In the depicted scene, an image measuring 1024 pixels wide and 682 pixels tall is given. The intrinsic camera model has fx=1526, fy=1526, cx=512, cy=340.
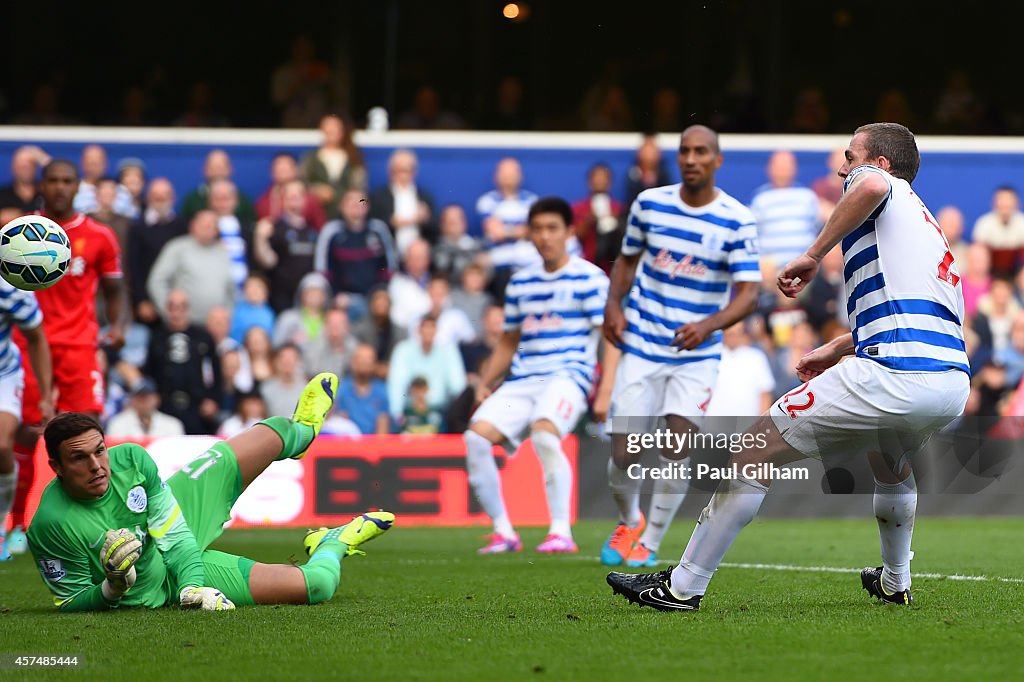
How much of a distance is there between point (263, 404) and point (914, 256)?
386 inches

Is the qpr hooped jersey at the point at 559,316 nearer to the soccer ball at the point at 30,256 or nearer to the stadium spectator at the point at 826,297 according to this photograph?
the soccer ball at the point at 30,256

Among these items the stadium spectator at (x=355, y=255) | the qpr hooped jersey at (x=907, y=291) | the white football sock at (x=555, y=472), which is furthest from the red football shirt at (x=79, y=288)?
the qpr hooped jersey at (x=907, y=291)

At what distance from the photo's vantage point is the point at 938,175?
18203 mm

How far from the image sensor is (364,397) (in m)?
15.3

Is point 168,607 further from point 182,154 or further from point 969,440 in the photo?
point 182,154

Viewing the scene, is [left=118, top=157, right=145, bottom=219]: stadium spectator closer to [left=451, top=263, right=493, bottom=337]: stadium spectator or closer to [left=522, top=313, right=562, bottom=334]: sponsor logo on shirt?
[left=451, top=263, right=493, bottom=337]: stadium spectator

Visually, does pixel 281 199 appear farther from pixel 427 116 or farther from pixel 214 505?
pixel 214 505

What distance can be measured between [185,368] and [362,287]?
2.06 metres

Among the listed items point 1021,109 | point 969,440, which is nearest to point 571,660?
point 969,440

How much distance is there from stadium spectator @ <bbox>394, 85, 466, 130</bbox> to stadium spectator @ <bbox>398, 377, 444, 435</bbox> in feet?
13.9

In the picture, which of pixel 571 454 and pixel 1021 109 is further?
pixel 1021 109

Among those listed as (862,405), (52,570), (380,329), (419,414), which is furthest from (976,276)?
(52,570)

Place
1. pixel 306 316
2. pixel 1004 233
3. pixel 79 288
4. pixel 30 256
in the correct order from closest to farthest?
pixel 30 256, pixel 79 288, pixel 306 316, pixel 1004 233

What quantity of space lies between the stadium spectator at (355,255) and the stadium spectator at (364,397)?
0.85 metres
